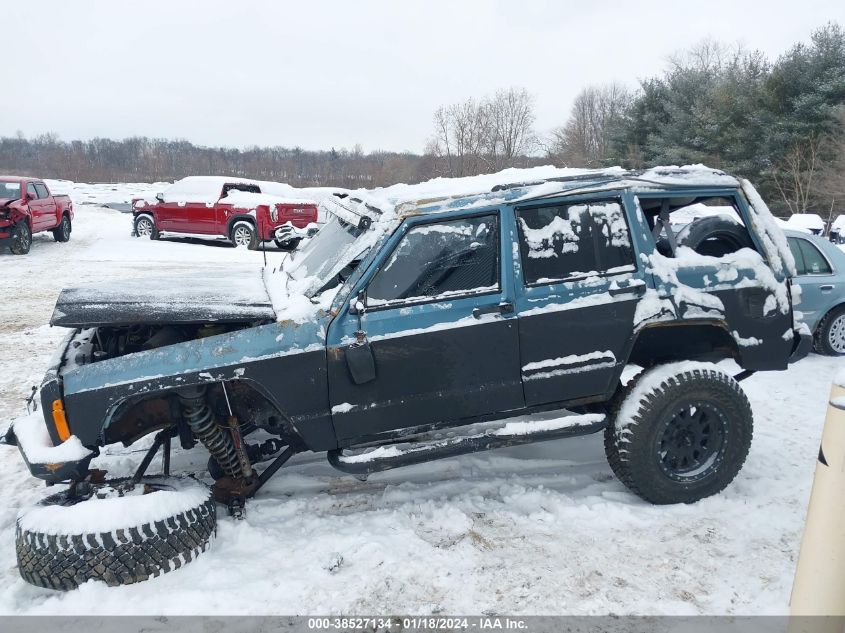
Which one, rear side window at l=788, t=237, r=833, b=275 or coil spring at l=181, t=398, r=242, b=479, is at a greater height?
rear side window at l=788, t=237, r=833, b=275

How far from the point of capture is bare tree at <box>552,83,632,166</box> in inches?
1516

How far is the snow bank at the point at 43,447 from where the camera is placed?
3225mm

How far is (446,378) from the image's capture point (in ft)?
11.9

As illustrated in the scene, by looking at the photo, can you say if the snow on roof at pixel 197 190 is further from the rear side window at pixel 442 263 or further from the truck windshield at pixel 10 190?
the rear side window at pixel 442 263

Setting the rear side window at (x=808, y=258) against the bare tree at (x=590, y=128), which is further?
the bare tree at (x=590, y=128)

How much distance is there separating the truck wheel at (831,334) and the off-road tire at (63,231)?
18027mm

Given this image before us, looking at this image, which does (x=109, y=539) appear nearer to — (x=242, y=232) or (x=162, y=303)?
(x=162, y=303)

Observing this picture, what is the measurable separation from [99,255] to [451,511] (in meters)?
14.5

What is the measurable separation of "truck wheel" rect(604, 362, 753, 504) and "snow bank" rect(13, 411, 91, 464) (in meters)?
3.09

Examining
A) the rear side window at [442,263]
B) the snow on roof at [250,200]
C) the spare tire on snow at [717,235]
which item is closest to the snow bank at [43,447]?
the rear side window at [442,263]

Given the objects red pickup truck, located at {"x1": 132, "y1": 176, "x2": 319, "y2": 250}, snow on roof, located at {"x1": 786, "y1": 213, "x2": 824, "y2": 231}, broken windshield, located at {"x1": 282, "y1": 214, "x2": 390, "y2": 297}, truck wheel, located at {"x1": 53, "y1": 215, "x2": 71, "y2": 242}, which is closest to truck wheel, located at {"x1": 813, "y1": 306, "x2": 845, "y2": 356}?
broken windshield, located at {"x1": 282, "y1": 214, "x2": 390, "y2": 297}

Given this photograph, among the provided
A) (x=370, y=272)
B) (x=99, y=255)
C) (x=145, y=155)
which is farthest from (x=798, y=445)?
(x=145, y=155)

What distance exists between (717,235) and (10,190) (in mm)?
16103

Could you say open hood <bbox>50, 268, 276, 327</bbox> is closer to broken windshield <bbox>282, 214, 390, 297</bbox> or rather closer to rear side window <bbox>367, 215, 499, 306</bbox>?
broken windshield <bbox>282, 214, 390, 297</bbox>
